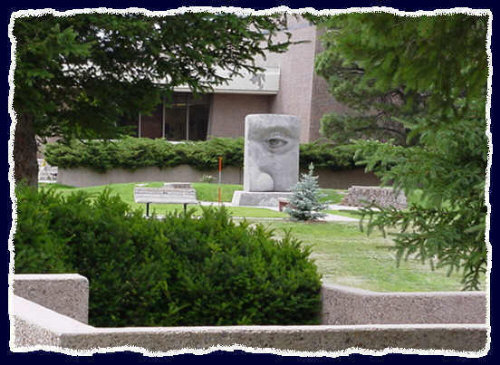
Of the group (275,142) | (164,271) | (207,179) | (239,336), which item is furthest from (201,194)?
(239,336)

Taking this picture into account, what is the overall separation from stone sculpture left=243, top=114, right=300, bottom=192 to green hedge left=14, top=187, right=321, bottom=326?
922 centimetres

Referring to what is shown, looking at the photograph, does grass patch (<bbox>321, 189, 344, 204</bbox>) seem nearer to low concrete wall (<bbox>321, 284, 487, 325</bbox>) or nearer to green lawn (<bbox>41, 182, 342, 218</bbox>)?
green lawn (<bbox>41, 182, 342, 218</bbox>)

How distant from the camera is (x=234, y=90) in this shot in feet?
49.1

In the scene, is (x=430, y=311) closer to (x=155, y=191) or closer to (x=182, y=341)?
(x=182, y=341)

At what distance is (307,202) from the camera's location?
39.3 ft

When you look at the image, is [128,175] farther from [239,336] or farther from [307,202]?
[239,336]

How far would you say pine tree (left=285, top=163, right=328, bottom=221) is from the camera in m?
11.9

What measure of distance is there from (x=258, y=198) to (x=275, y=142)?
1.51 meters

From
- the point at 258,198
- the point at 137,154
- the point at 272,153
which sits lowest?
the point at 258,198

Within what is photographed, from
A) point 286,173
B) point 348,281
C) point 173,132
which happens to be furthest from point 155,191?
point 286,173

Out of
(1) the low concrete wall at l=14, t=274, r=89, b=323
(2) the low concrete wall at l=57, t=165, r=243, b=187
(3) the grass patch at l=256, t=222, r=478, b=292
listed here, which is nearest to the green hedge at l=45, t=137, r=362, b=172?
(2) the low concrete wall at l=57, t=165, r=243, b=187

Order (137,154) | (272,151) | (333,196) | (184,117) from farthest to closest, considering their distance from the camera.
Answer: (272,151) → (333,196) → (137,154) → (184,117)

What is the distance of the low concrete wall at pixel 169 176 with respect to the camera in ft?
28.5

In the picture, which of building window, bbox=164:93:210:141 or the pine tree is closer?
building window, bbox=164:93:210:141
